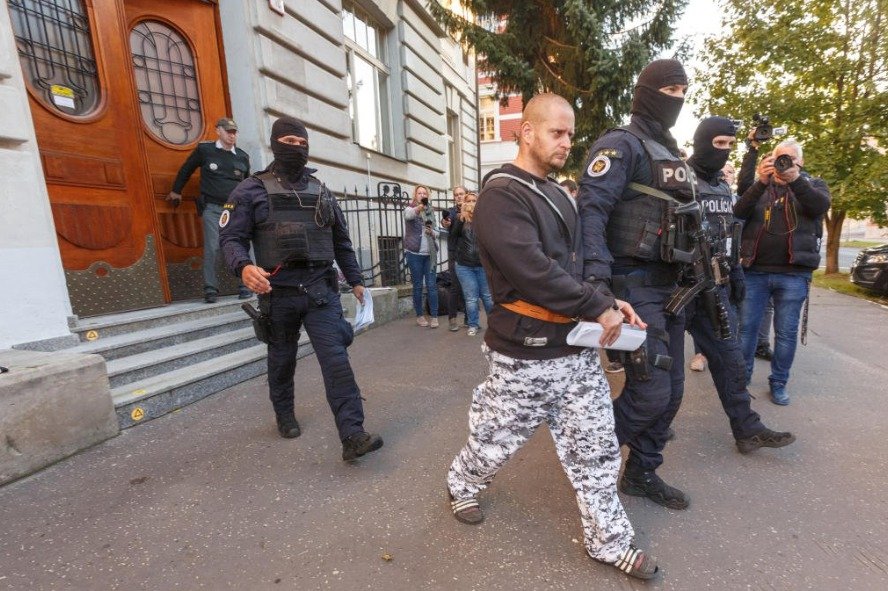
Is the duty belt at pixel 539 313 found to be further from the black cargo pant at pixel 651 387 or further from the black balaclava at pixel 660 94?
the black balaclava at pixel 660 94

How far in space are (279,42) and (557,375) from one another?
6351 millimetres

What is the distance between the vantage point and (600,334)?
167 cm

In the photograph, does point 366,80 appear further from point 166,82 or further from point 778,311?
point 778,311

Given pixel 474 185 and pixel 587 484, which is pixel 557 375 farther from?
pixel 474 185

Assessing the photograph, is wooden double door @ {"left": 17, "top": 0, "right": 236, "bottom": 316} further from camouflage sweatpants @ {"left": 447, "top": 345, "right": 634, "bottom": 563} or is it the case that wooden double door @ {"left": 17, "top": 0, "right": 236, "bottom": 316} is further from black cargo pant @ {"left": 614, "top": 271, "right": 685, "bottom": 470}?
black cargo pant @ {"left": 614, "top": 271, "right": 685, "bottom": 470}

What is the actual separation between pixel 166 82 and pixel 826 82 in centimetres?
1377

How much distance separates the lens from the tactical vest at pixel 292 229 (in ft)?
8.90

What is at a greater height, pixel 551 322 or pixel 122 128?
pixel 122 128

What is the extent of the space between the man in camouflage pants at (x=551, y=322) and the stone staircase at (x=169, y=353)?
2.87 meters

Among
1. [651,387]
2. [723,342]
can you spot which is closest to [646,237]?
[651,387]

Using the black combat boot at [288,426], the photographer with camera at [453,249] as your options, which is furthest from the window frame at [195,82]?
the black combat boot at [288,426]

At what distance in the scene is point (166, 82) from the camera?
511cm

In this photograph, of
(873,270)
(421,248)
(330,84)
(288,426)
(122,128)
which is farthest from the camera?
(873,270)

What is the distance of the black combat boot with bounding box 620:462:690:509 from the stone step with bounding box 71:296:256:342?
3054 millimetres
